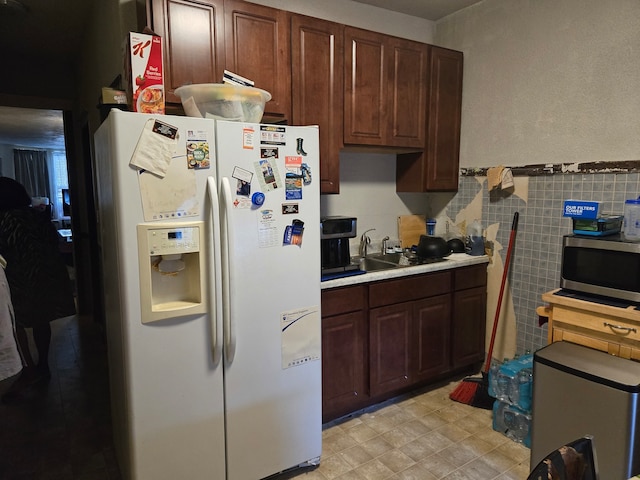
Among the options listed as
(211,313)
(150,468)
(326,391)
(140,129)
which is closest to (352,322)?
(326,391)

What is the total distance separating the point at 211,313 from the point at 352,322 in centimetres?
98

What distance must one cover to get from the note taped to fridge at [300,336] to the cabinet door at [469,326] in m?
1.29

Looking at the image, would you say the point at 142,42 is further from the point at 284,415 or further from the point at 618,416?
the point at 618,416

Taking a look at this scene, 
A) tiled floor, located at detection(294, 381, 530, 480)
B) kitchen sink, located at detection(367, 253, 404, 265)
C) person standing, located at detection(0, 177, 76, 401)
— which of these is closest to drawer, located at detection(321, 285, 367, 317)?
kitchen sink, located at detection(367, 253, 404, 265)

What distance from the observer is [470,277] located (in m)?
2.95

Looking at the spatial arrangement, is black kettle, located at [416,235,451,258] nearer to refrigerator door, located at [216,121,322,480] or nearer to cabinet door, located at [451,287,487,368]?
cabinet door, located at [451,287,487,368]

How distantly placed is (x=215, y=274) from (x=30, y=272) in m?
2.00

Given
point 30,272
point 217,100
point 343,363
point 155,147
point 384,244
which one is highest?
point 217,100

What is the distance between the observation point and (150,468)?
168cm

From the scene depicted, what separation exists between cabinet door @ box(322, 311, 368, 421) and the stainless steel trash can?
945 mm

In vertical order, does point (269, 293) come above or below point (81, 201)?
below

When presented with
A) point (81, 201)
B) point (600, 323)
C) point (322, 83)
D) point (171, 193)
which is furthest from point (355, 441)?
point (81, 201)

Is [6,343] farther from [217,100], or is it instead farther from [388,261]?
[388,261]

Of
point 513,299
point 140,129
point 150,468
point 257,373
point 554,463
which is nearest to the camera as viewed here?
point 554,463
